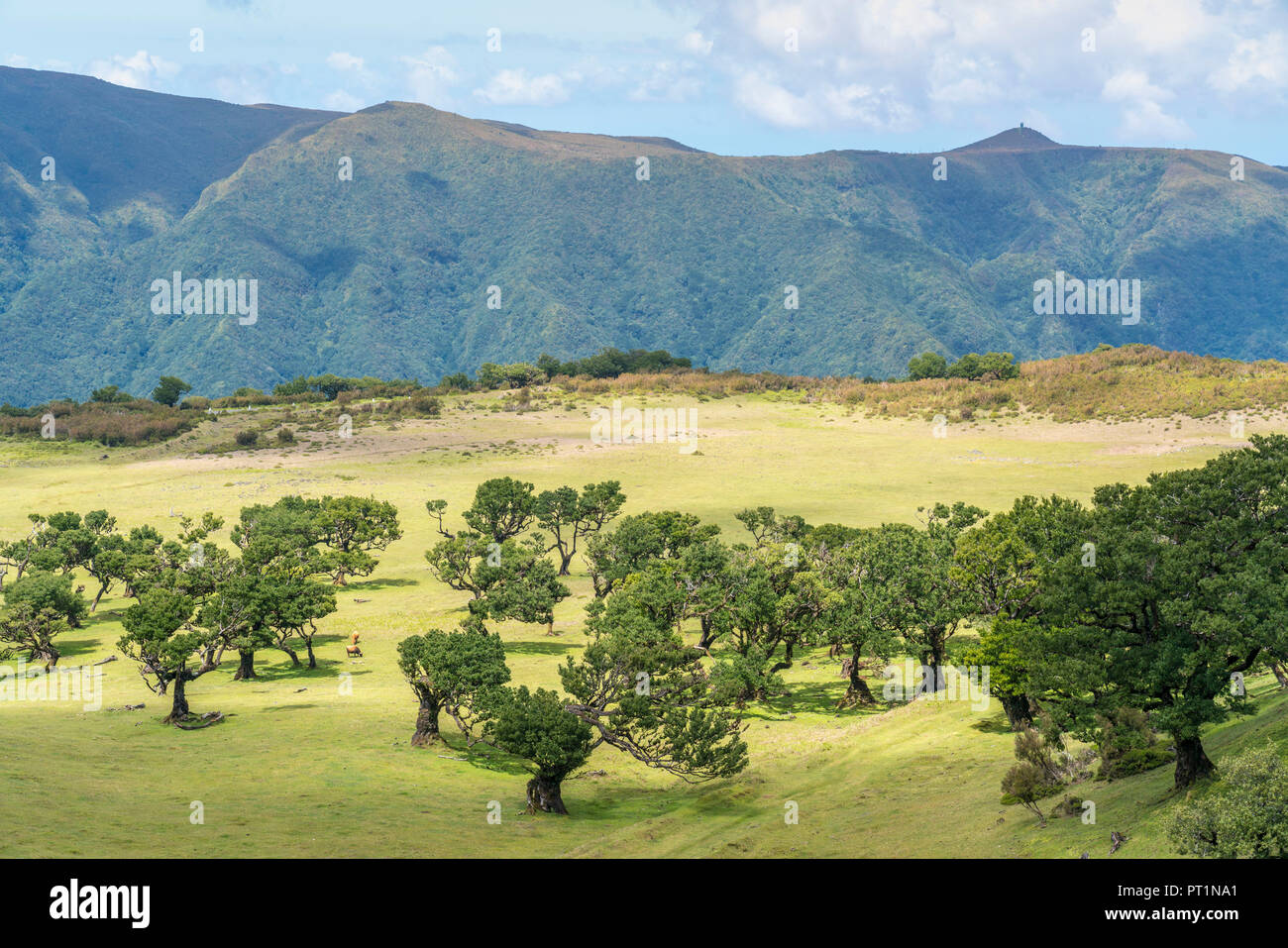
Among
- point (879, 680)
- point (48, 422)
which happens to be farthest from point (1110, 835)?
point (48, 422)

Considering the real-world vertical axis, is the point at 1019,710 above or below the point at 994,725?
above

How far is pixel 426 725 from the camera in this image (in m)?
40.2

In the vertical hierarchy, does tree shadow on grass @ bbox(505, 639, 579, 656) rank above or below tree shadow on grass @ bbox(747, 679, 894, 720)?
above

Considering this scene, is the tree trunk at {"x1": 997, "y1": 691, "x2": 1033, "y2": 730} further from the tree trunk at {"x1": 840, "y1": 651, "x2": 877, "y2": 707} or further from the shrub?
the shrub

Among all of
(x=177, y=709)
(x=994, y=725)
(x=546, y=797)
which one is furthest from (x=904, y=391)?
(x=546, y=797)

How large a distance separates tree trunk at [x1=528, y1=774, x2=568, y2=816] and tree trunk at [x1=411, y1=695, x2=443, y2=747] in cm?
797

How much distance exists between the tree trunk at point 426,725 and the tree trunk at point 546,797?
797 centimetres

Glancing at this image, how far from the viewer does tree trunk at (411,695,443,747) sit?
40125 millimetres

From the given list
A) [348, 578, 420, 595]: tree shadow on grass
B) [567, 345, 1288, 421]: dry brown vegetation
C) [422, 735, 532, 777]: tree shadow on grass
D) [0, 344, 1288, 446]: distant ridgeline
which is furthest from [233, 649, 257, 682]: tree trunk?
[567, 345, 1288, 421]: dry brown vegetation

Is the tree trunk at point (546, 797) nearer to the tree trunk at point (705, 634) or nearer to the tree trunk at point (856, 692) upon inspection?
the tree trunk at point (856, 692)

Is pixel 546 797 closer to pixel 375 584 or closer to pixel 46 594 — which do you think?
pixel 46 594

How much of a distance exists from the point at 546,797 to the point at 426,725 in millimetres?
8480

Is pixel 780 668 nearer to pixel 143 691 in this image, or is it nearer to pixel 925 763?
pixel 925 763

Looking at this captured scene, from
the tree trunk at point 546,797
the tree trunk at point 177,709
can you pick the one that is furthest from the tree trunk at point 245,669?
the tree trunk at point 546,797
